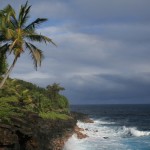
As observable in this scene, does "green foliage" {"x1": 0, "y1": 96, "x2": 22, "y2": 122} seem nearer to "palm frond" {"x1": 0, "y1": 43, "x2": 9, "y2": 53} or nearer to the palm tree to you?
"palm frond" {"x1": 0, "y1": 43, "x2": 9, "y2": 53}

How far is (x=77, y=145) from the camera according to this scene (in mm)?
52469

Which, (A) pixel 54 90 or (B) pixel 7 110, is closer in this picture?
(B) pixel 7 110

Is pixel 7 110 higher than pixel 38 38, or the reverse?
pixel 38 38

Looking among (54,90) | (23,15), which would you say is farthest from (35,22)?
(54,90)

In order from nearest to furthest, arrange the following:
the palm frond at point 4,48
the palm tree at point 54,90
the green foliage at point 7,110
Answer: the green foliage at point 7,110 → the palm frond at point 4,48 → the palm tree at point 54,90

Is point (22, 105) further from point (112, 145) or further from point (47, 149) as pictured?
point (112, 145)

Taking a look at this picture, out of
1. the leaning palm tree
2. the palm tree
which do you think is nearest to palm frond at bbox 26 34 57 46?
the leaning palm tree

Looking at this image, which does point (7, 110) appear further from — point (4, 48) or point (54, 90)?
point (54, 90)

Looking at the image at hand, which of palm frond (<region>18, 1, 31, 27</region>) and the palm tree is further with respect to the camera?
the palm tree

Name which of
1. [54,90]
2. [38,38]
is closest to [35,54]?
[38,38]

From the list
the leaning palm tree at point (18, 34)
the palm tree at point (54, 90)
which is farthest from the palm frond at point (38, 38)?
the palm tree at point (54, 90)

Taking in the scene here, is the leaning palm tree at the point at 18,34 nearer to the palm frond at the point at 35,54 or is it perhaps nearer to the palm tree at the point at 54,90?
the palm frond at the point at 35,54

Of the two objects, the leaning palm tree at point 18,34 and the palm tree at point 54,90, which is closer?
the leaning palm tree at point 18,34

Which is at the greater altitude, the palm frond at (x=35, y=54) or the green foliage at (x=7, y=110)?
the palm frond at (x=35, y=54)
